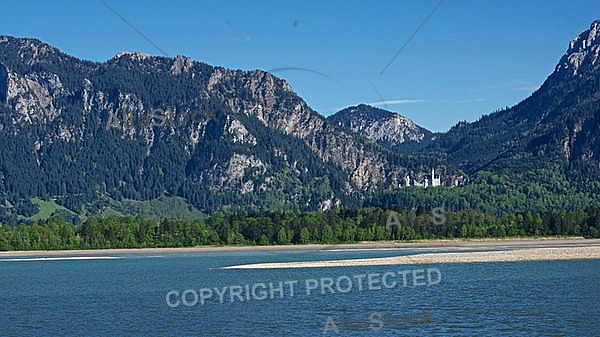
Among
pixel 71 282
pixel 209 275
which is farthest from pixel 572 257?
pixel 71 282

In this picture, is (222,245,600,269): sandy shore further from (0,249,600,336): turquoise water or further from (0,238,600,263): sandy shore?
(0,238,600,263): sandy shore

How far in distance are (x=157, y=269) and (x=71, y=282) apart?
20347 mm

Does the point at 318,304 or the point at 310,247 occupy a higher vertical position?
the point at 310,247

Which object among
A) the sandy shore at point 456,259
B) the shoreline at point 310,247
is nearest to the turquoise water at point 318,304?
the sandy shore at point 456,259

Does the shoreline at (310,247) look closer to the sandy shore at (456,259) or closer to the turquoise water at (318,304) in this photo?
the sandy shore at (456,259)

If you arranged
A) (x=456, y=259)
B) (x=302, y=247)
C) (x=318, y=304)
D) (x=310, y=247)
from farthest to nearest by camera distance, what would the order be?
(x=302, y=247)
(x=310, y=247)
(x=456, y=259)
(x=318, y=304)

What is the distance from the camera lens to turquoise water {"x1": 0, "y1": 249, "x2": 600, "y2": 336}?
57500mm

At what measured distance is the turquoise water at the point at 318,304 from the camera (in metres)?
57.5

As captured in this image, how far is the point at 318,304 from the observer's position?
7050cm

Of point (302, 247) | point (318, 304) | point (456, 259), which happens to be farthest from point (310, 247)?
point (318, 304)

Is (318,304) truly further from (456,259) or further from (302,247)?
(302,247)

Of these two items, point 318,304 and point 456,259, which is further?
point 456,259

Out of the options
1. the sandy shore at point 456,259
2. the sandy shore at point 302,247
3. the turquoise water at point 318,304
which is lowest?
the turquoise water at point 318,304

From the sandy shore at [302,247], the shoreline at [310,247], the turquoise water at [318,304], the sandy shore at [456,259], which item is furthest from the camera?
the sandy shore at [302,247]
